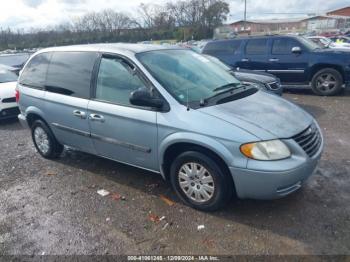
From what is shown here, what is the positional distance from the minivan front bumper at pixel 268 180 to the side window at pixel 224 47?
7.55m

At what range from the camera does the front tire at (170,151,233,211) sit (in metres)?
3.28

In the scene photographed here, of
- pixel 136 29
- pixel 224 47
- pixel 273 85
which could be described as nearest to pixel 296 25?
pixel 136 29

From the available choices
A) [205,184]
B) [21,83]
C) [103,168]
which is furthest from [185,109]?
[21,83]

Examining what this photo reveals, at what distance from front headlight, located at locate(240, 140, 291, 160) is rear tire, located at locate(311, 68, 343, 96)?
681cm

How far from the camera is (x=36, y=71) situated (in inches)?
198

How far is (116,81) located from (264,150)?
1.97m

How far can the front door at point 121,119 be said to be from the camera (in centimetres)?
363

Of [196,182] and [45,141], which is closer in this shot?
[196,182]

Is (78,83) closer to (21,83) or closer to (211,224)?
(21,83)

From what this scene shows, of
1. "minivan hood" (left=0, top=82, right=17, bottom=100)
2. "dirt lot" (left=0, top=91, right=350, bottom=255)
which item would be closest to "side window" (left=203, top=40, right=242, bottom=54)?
"dirt lot" (left=0, top=91, right=350, bottom=255)

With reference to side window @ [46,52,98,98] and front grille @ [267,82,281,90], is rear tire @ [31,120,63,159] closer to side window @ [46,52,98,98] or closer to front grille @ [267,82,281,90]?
side window @ [46,52,98,98]

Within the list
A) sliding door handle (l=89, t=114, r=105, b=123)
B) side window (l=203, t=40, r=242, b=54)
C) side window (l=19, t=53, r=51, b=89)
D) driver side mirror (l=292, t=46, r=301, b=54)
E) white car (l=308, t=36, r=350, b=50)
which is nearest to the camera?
sliding door handle (l=89, t=114, r=105, b=123)

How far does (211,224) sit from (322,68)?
23.6 feet

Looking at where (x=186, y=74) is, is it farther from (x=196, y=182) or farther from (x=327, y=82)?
(x=327, y=82)
